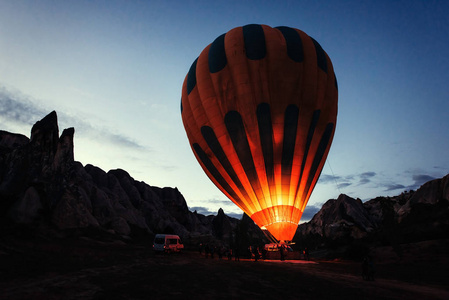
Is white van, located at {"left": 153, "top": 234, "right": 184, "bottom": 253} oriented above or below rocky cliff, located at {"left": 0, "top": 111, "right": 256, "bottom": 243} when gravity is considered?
below

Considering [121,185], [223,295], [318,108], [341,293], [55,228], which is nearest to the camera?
[223,295]

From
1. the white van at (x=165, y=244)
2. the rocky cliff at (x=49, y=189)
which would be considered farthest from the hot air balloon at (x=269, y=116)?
the rocky cliff at (x=49, y=189)

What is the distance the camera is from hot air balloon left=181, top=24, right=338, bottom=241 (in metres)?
20.1

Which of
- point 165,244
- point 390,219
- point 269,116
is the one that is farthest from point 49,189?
point 390,219

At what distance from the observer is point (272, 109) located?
19984 mm

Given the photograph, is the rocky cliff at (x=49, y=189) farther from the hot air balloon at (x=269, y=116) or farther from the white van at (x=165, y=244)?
the hot air balloon at (x=269, y=116)

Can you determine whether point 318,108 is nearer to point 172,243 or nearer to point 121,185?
point 172,243

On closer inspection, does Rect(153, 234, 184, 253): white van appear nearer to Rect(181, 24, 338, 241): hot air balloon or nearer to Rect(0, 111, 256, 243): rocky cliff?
Rect(181, 24, 338, 241): hot air balloon

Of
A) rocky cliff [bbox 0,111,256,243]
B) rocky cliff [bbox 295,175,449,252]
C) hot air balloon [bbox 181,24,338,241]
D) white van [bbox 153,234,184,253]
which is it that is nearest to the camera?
hot air balloon [bbox 181,24,338,241]

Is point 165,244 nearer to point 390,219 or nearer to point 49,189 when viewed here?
point 49,189

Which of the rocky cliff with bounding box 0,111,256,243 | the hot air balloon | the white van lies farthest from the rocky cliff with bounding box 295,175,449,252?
the rocky cliff with bounding box 0,111,256,243

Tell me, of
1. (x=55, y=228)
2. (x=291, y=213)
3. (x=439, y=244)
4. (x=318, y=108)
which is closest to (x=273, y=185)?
(x=291, y=213)

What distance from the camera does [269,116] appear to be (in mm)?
20000

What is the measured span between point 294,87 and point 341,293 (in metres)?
15.0
